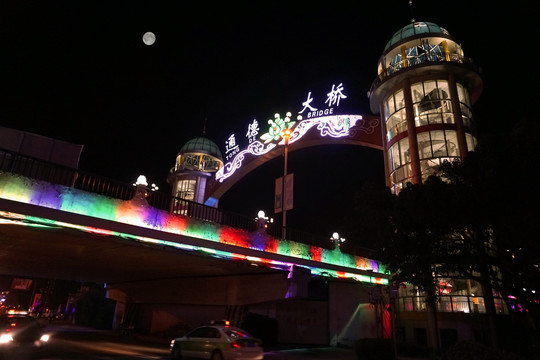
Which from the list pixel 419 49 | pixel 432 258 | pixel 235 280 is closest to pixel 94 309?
pixel 235 280

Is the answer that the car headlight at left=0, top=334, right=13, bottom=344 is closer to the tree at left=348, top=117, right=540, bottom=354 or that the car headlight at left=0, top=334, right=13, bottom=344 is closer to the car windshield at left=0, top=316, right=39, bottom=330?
the car windshield at left=0, top=316, right=39, bottom=330

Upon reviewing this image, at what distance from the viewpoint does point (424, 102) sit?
27.0 meters

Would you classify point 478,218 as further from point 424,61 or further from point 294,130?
point 294,130

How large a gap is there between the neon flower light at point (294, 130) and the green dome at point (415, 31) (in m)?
8.31

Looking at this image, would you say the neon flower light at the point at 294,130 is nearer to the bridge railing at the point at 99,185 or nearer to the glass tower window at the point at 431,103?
the glass tower window at the point at 431,103

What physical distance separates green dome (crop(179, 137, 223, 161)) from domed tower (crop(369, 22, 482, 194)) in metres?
22.7

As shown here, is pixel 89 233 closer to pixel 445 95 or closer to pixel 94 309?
pixel 445 95

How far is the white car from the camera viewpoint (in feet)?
37.9

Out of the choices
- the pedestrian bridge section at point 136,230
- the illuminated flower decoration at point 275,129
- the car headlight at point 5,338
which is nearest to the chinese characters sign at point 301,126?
the illuminated flower decoration at point 275,129

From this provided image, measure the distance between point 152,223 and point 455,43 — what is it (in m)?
27.2

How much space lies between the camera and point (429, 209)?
555 inches

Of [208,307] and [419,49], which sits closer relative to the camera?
[208,307]

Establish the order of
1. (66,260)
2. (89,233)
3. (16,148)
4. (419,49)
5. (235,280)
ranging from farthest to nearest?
(419,49)
(235,280)
(66,260)
(16,148)
(89,233)

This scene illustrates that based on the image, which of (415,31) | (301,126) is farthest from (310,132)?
(415,31)
